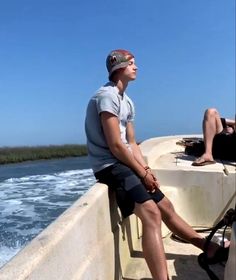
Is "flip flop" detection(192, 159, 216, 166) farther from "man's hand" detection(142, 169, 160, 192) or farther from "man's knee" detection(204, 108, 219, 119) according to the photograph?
"man's hand" detection(142, 169, 160, 192)

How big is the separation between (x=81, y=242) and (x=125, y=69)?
4.16 feet

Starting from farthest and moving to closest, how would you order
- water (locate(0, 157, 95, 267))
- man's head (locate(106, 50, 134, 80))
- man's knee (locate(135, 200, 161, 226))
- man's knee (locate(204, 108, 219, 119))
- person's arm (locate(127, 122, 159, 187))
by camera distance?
water (locate(0, 157, 95, 267))
man's knee (locate(204, 108, 219, 119))
person's arm (locate(127, 122, 159, 187))
man's head (locate(106, 50, 134, 80))
man's knee (locate(135, 200, 161, 226))

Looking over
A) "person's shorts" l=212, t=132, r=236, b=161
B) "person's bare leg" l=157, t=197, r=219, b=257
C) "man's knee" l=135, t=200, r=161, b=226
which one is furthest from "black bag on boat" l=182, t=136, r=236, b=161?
"man's knee" l=135, t=200, r=161, b=226

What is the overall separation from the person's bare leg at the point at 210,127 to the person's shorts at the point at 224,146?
3.4 inches

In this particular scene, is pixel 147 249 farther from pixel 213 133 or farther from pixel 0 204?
pixel 0 204

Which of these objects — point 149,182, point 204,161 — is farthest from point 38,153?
point 149,182

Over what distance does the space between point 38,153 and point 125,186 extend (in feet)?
118

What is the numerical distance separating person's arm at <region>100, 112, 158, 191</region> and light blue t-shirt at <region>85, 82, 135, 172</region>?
0.16 ft

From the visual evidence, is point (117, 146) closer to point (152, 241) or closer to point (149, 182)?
point (149, 182)

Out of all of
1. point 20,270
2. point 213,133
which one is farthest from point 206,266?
point 213,133

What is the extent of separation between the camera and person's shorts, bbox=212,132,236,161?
474 centimetres

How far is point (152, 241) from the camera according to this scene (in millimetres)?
2643

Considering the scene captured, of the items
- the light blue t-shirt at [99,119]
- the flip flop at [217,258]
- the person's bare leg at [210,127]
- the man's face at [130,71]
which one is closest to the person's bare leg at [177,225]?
the flip flop at [217,258]

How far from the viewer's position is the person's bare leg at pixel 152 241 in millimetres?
2581
